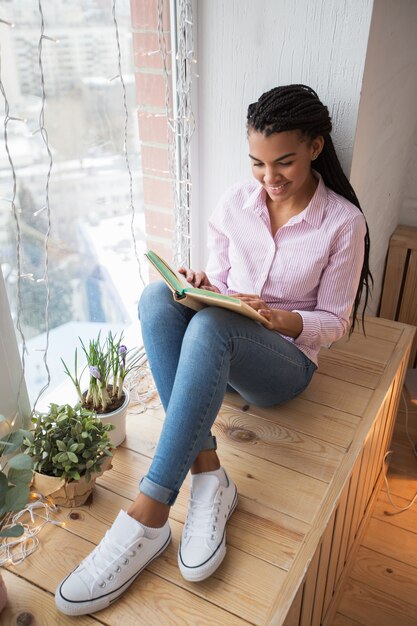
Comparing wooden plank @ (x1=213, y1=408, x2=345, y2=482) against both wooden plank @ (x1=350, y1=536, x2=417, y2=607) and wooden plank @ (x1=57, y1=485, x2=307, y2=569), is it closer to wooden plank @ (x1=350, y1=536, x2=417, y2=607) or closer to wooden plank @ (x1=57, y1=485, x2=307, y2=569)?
wooden plank @ (x1=57, y1=485, x2=307, y2=569)

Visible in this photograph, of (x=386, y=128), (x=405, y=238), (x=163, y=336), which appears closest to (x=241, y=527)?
(x=163, y=336)

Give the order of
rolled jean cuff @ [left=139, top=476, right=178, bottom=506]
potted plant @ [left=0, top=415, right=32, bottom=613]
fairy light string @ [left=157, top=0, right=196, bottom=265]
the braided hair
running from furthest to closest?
fairy light string @ [left=157, top=0, right=196, bottom=265] < the braided hair < rolled jean cuff @ [left=139, top=476, right=178, bottom=506] < potted plant @ [left=0, top=415, right=32, bottom=613]

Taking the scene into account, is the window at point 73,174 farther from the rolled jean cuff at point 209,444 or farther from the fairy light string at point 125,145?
the rolled jean cuff at point 209,444

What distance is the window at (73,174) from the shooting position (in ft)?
3.71

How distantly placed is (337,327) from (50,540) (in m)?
0.76

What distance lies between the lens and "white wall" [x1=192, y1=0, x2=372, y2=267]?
1301mm

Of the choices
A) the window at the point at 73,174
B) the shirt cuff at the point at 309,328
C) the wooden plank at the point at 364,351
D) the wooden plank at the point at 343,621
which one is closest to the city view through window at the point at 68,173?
the window at the point at 73,174

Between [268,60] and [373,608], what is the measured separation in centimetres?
143

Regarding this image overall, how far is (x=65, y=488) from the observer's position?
116 centimetres

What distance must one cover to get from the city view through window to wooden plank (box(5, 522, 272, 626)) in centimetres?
41

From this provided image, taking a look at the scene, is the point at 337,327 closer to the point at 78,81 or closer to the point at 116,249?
the point at 116,249

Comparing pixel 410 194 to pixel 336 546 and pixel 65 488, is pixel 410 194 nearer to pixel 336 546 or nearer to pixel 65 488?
pixel 336 546

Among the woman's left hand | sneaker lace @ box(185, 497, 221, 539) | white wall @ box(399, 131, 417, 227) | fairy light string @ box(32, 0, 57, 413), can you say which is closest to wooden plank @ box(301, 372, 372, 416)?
the woman's left hand

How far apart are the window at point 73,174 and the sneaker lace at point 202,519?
50cm
